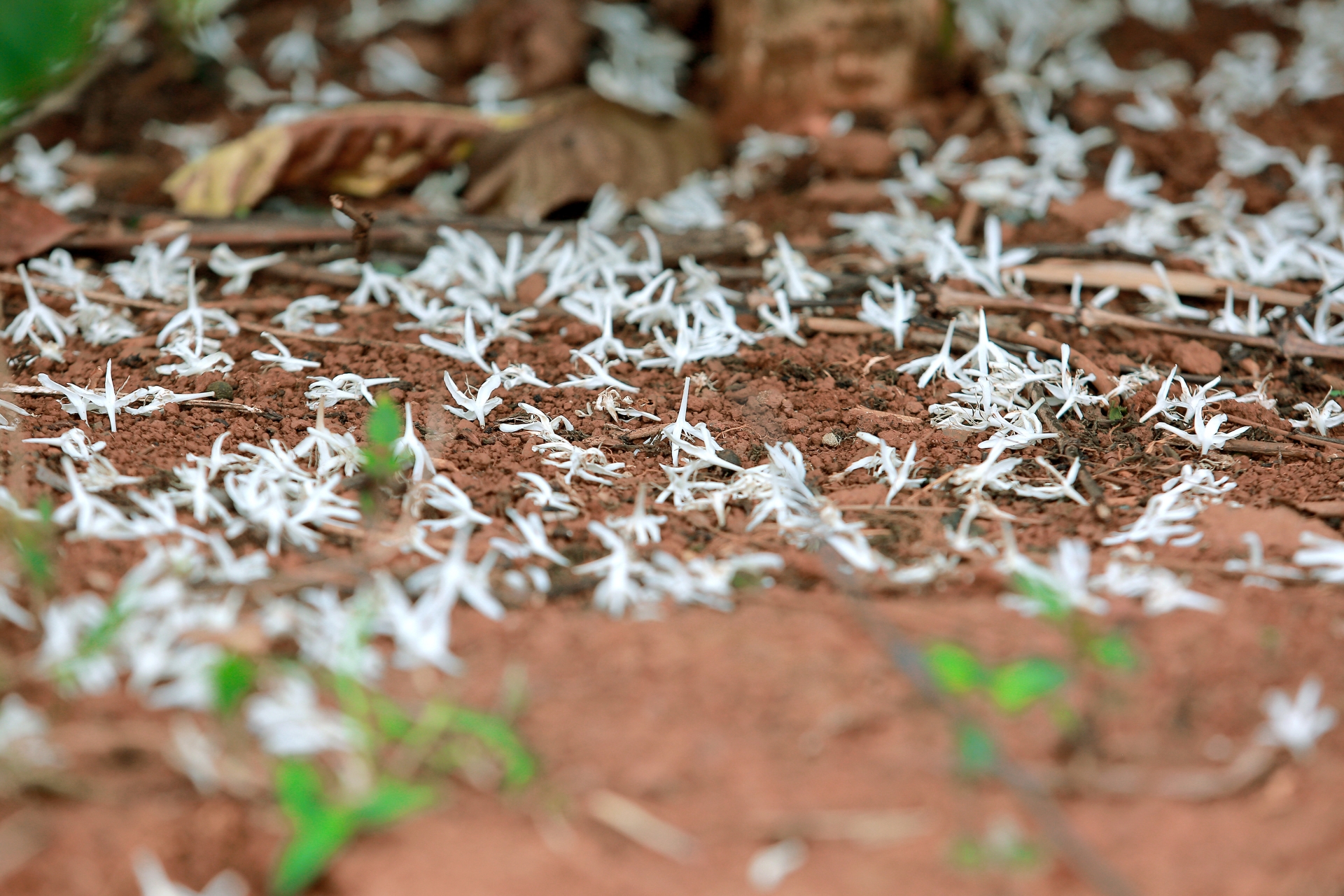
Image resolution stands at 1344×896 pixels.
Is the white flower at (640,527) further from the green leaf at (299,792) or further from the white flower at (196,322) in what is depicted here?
the white flower at (196,322)

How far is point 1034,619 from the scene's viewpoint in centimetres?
120

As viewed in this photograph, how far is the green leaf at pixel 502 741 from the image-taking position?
0.99m

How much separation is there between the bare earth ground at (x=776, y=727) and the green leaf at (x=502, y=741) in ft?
0.05

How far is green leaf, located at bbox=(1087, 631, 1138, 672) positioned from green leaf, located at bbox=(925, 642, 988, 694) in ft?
0.35

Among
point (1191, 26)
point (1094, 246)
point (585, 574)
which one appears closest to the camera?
point (585, 574)

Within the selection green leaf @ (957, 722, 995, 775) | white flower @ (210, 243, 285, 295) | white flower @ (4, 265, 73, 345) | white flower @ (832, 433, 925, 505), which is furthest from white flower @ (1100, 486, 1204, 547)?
white flower @ (4, 265, 73, 345)

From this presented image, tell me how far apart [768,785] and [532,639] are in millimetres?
317

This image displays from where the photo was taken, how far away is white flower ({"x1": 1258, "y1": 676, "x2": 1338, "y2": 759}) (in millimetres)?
1030

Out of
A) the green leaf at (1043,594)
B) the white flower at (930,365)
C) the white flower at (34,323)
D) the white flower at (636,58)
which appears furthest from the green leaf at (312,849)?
the white flower at (636,58)

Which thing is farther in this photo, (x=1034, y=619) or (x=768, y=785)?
(x=1034, y=619)

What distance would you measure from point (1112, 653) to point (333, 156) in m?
1.97

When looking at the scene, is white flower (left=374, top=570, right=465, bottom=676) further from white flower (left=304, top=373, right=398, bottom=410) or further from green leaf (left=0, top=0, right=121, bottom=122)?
green leaf (left=0, top=0, right=121, bottom=122)

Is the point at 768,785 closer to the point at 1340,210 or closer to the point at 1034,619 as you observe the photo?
the point at 1034,619

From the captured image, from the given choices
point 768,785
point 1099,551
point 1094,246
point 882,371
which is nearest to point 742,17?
point 1094,246
